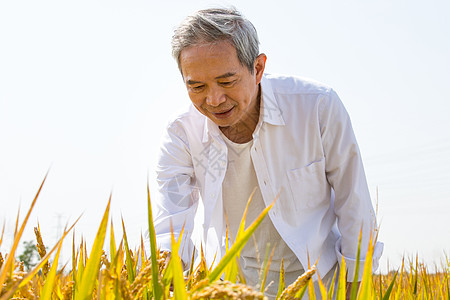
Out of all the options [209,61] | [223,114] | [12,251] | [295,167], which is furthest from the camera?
[295,167]

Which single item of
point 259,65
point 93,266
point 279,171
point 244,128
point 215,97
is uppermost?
point 259,65

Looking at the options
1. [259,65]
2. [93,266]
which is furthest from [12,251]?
[259,65]

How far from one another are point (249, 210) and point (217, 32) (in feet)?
3.37

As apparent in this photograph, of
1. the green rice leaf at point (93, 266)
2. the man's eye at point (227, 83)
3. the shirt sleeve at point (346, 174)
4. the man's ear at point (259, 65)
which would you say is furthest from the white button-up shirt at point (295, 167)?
the green rice leaf at point (93, 266)

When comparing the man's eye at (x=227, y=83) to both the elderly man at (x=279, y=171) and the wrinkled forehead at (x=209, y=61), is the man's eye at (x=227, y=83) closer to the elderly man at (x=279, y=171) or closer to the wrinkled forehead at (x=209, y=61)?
the wrinkled forehead at (x=209, y=61)

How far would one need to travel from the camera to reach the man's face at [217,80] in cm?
231

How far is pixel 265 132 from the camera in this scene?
2.87m

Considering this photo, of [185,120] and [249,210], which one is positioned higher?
[185,120]

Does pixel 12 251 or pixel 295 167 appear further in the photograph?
pixel 295 167

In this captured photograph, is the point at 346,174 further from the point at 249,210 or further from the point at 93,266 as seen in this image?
the point at 93,266

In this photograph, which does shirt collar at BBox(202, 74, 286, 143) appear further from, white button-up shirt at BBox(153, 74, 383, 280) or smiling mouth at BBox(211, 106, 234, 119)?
smiling mouth at BBox(211, 106, 234, 119)

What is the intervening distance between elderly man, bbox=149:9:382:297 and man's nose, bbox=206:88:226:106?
0.26m

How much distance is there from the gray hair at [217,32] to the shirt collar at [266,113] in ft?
1.04

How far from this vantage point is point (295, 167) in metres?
2.88
